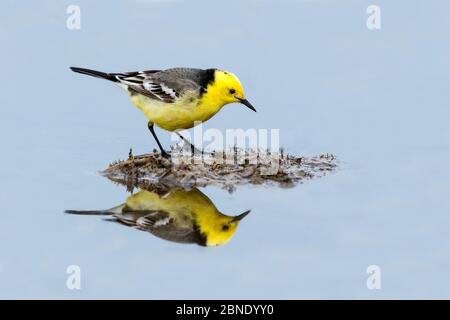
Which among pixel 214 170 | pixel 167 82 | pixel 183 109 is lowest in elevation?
pixel 214 170

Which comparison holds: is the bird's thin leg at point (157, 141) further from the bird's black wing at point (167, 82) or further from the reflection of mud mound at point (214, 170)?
the bird's black wing at point (167, 82)

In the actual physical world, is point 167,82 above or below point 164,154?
above

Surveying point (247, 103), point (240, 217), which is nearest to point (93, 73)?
point (247, 103)

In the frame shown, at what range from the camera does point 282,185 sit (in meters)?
12.2

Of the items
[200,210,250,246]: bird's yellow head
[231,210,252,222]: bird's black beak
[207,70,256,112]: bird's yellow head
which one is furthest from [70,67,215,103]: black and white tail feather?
[200,210,250,246]: bird's yellow head

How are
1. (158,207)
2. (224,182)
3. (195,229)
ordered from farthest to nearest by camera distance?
1. (224,182)
2. (158,207)
3. (195,229)

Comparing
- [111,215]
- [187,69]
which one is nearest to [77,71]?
[187,69]

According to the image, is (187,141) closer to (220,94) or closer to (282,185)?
(220,94)

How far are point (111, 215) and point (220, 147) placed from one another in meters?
3.18

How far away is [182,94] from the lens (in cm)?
1268

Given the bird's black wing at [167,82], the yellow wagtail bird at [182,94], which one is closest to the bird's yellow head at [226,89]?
the yellow wagtail bird at [182,94]

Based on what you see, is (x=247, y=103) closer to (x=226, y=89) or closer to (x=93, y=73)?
(x=226, y=89)

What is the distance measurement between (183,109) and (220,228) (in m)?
2.91

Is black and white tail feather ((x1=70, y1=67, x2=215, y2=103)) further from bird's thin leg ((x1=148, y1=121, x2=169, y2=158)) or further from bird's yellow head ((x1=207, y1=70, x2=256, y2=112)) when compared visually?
bird's thin leg ((x1=148, y1=121, x2=169, y2=158))
